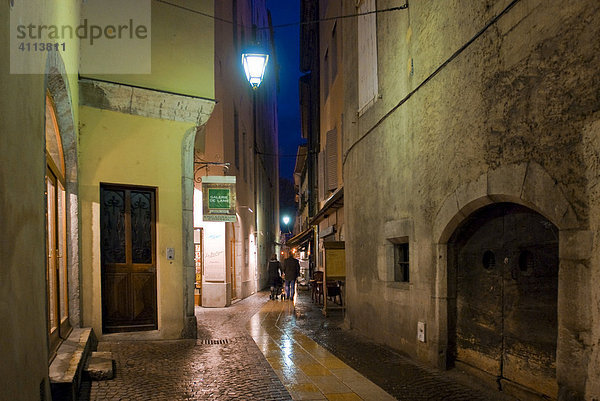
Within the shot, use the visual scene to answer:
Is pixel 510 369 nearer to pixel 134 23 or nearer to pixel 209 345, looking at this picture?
pixel 209 345

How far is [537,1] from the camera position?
4.62m

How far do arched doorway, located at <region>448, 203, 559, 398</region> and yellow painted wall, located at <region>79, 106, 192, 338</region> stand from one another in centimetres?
501

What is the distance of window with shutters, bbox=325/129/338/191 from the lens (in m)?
16.9

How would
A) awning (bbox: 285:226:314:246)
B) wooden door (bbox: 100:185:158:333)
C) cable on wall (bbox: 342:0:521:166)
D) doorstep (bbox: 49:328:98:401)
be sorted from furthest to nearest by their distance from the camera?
1. awning (bbox: 285:226:314:246)
2. wooden door (bbox: 100:185:158:333)
3. cable on wall (bbox: 342:0:521:166)
4. doorstep (bbox: 49:328:98:401)

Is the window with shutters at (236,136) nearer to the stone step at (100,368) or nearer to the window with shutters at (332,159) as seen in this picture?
the window with shutters at (332,159)

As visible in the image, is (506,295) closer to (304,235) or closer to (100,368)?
(100,368)

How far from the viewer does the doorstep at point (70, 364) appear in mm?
4617

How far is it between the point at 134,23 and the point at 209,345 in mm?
5964

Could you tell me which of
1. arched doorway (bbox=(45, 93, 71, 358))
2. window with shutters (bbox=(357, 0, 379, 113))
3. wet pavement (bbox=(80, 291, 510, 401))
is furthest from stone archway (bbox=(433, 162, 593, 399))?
arched doorway (bbox=(45, 93, 71, 358))

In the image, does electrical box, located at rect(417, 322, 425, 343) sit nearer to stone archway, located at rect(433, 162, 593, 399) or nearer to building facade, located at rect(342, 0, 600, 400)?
building facade, located at rect(342, 0, 600, 400)

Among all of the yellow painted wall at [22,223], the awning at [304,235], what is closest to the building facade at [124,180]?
the yellow painted wall at [22,223]

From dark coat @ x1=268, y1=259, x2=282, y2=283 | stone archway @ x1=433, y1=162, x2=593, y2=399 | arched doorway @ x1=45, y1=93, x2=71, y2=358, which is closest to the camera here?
stone archway @ x1=433, y1=162, x2=593, y2=399

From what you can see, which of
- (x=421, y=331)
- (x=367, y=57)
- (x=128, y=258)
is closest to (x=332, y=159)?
(x=367, y=57)

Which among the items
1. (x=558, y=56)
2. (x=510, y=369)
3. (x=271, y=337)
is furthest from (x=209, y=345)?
(x=558, y=56)
